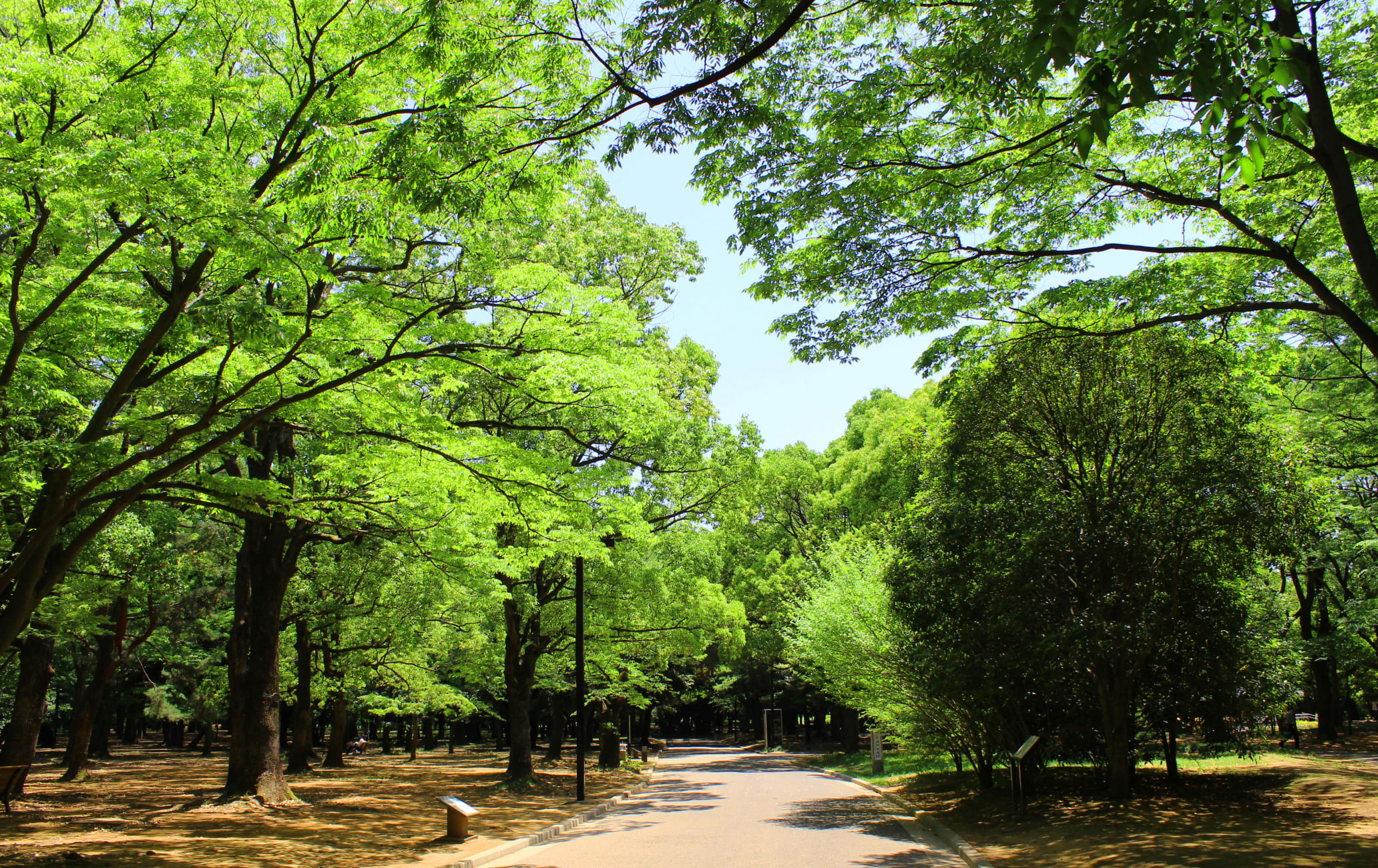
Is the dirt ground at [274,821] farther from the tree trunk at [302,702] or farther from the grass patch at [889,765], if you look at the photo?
the grass patch at [889,765]

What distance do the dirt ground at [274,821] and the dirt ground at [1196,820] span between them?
7.18m

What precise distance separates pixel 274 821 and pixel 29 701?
987 cm

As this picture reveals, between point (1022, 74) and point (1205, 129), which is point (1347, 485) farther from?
point (1205, 129)

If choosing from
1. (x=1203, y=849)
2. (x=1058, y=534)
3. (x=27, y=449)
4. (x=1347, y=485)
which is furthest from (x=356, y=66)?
A: (x=1347, y=485)

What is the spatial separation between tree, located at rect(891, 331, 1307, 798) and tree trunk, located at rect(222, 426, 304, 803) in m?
11.4

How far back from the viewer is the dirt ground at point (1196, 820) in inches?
319

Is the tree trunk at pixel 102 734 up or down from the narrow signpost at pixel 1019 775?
down

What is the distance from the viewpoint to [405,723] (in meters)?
49.7

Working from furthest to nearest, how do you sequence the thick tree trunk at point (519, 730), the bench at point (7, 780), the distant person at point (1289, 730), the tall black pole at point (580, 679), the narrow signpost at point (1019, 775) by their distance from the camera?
the distant person at point (1289, 730), the thick tree trunk at point (519, 730), the tall black pole at point (580, 679), the bench at point (7, 780), the narrow signpost at point (1019, 775)

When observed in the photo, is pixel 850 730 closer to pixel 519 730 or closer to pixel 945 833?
pixel 519 730

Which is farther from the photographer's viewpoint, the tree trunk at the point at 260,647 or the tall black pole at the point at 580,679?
the tall black pole at the point at 580,679

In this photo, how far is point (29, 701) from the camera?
17.8 metres

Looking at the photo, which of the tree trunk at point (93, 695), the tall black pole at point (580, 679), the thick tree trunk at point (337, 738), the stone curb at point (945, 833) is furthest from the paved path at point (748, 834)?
the tree trunk at point (93, 695)

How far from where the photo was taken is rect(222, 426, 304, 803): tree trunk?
13969 millimetres
